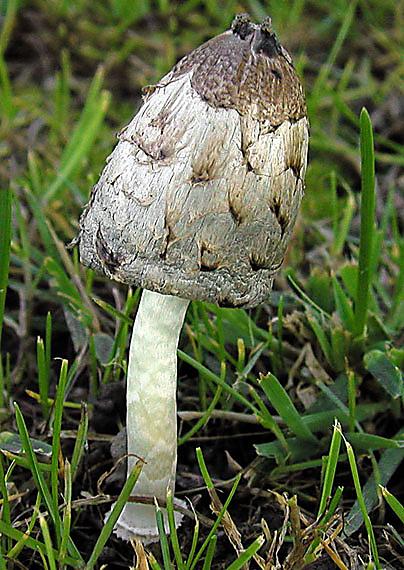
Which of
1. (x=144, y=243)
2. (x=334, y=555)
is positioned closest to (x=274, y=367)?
(x=334, y=555)

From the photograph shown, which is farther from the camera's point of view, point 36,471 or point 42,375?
point 42,375

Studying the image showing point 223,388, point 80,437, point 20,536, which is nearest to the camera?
point 20,536

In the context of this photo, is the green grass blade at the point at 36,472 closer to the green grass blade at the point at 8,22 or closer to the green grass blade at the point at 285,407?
the green grass blade at the point at 285,407

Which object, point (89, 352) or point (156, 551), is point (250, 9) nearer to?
point (89, 352)

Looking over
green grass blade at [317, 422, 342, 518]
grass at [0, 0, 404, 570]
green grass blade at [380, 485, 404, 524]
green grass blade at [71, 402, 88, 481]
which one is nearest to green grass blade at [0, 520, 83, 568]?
grass at [0, 0, 404, 570]

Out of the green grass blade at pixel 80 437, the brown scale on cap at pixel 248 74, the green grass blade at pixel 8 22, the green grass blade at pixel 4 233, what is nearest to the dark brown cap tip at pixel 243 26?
the brown scale on cap at pixel 248 74

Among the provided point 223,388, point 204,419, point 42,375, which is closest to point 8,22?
point 42,375

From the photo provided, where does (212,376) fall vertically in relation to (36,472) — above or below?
above

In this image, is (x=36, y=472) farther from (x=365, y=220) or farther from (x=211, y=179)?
(x=365, y=220)
